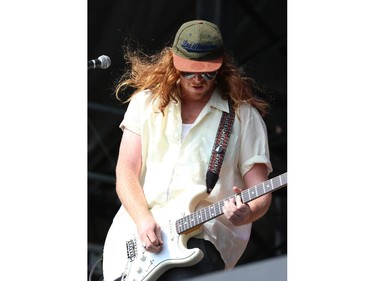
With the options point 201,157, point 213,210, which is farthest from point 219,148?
point 213,210

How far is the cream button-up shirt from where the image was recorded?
9.42 feet

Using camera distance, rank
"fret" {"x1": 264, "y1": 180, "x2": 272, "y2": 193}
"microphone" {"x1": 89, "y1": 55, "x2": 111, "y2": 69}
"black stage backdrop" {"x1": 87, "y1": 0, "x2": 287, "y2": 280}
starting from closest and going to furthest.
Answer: "fret" {"x1": 264, "y1": 180, "x2": 272, "y2": 193} → "microphone" {"x1": 89, "y1": 55, "x2": 111, "y2": 69} → "black stage backdrop" {"x1": 87, "y1": 0, "x2": 287, "y2": 280}

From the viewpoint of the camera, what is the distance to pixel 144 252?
2.86m

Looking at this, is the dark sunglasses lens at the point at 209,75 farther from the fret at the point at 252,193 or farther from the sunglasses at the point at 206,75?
the fret at the point at 252,193

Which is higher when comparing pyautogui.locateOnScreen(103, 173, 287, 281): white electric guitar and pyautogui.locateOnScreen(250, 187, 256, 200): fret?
pyautogui.locateOnScreen(250, 187, 256, 200): fret

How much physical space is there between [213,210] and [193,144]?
0.21 metres

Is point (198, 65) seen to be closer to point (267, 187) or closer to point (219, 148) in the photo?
point (219, 148)

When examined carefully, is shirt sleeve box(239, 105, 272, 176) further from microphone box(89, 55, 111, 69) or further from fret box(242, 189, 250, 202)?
microphone box(89, 55, 111, 69)

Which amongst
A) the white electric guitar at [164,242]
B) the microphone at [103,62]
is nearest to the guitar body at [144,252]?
the white electric guitar at [164,242]

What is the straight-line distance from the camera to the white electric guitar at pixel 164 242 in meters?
2.78

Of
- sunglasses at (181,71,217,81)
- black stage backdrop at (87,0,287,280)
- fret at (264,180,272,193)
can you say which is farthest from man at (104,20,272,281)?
black stage backdrop at (87,0,287,280)

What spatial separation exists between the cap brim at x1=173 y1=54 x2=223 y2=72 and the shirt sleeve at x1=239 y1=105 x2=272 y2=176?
0.51 feet
